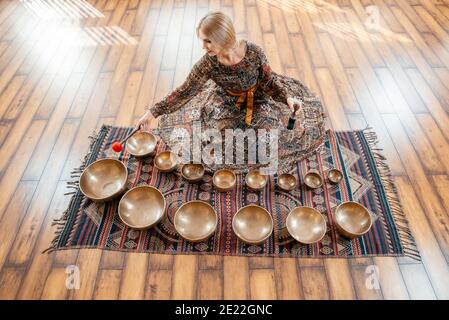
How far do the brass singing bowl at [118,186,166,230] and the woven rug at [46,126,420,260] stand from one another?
0.07 meters

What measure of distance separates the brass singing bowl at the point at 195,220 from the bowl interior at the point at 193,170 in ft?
0.78

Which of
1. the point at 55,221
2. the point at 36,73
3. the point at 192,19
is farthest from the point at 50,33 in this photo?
the point at 55,221

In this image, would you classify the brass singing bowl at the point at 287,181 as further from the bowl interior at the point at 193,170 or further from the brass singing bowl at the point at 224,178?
the bowl interior at the point at 193,170

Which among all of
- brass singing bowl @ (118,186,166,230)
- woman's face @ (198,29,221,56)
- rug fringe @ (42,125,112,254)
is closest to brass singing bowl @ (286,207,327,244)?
brass singing bowl @ (118,186,166,230)

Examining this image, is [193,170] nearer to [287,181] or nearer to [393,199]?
[287,181]

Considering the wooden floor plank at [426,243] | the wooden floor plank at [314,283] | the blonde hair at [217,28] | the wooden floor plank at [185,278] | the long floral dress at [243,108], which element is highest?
the blonde hair at [217,28]

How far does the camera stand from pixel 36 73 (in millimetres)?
2904

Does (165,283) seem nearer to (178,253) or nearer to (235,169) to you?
(178,253)

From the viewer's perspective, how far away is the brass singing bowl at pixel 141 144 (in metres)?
2.16

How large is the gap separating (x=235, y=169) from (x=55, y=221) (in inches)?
46.9

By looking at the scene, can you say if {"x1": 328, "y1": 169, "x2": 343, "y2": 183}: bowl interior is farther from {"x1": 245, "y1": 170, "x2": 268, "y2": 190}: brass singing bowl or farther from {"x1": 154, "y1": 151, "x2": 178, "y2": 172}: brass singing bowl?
{"x1": 154, "y1": 151, "x2": 178, "y2": 172}: brass singing bowl

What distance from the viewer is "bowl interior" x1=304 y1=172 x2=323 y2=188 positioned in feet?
6.56

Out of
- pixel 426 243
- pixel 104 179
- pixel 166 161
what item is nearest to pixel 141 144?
pixel 166 161

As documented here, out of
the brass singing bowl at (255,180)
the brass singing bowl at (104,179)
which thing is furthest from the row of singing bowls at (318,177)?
the brass singing bowl at (104,179)
